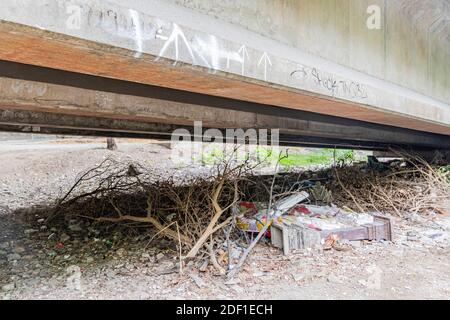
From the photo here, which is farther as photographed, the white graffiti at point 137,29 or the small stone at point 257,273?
the small stone at point 257,273

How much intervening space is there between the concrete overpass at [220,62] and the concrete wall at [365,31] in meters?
0.01

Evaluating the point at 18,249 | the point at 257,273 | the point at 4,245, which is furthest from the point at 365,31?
the point at 4,245

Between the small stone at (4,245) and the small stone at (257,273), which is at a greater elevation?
the small stone at (4,245)

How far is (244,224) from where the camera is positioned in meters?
3.68

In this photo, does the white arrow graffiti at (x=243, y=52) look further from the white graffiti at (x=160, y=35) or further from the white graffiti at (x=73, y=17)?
the white graffiti at (x=73, y=17)

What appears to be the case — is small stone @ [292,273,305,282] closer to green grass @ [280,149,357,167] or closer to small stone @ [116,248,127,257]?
small stone @ [116,248,127,257]

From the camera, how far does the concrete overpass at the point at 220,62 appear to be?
161 centimetres

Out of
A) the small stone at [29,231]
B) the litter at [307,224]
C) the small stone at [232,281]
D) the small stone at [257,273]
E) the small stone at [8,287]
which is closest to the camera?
the small stone at [8,287]

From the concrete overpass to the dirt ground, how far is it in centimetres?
133

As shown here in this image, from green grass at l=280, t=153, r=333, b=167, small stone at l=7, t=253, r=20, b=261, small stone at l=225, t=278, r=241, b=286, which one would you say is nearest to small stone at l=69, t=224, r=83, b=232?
small stone at l=7, t=253, r=20, b=261

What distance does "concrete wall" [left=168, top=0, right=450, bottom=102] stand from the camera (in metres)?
2.51

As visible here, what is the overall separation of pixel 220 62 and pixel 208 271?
180 cm

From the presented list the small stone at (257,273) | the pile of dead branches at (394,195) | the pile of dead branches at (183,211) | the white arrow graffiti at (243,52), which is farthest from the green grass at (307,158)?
the white arrow graffiti at (243,52)

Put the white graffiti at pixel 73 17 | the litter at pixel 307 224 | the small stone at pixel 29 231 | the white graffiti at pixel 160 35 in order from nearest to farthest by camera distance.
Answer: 1. the white graffiti at pixel 73 17
2. the white graffiti at pixel 160 35
3. the litter at pixel 307 224
4. the small stone at pixel 29 231
